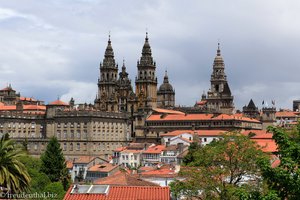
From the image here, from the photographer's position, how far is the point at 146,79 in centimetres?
14900

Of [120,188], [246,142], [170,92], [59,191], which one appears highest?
[170,92]

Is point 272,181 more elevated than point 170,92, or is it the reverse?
point 170,92

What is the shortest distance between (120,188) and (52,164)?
186ft

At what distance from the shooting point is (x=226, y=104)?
163 metres

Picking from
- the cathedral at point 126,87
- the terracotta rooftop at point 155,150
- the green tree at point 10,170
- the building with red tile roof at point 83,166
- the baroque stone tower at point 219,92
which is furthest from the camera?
the baroque stone tower at point 219,92

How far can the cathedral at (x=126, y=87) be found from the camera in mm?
146750

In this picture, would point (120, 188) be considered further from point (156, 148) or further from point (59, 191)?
point (156, 148)

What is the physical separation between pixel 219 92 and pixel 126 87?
2905 centimetres

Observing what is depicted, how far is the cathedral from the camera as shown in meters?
147

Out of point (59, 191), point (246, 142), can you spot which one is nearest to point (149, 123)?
point (59, 191)

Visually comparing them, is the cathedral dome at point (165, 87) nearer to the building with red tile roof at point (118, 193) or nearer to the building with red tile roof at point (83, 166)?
the building with red tile roof at point (83, 166)

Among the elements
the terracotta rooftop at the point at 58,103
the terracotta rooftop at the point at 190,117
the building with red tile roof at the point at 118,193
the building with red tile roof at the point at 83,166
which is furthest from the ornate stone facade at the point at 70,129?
the building with red tile roof at the point at 118,193

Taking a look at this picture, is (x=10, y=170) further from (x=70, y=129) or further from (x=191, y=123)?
(x=191, y=123)

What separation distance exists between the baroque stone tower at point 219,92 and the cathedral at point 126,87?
2140 cm
